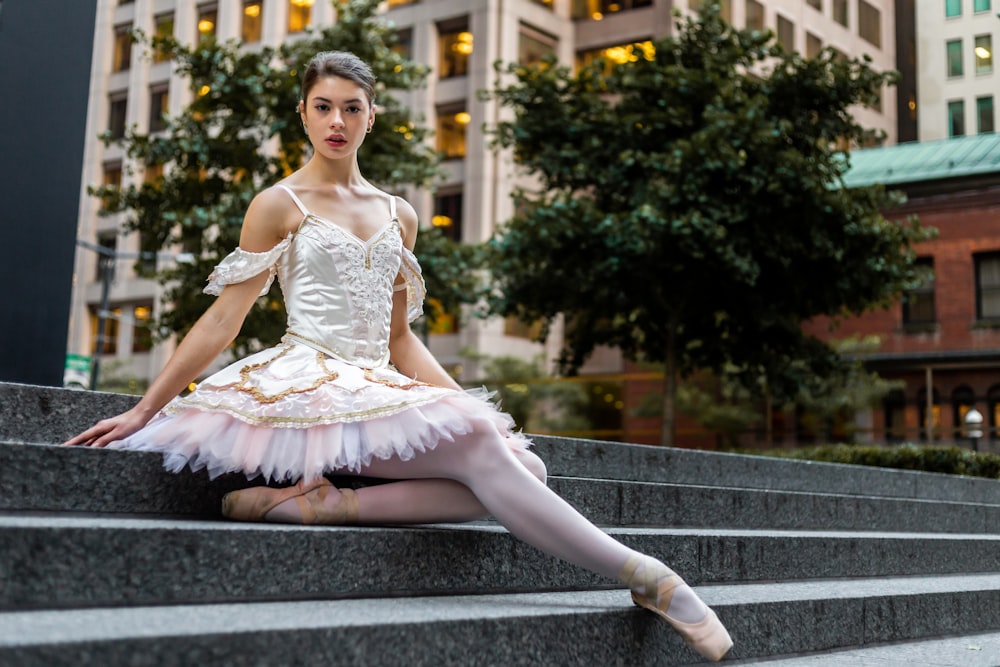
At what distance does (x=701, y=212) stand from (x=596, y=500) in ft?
45.0

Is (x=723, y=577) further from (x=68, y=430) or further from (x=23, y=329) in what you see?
(x=23, y=329)

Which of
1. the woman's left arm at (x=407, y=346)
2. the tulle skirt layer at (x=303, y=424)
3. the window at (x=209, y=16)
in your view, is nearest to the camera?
the tulle skirt layer at (x=303, y=424)

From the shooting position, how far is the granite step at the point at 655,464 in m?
4.46

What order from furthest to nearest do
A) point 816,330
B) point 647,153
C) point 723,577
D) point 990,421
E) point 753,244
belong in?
point 816,330 → point 990,421 → point 647,153 → point 753,244 → point 723,577

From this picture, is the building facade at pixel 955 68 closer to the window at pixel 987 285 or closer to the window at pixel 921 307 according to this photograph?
the window at pixel 987 285

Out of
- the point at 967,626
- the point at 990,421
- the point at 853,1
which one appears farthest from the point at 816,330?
the point at 967,626

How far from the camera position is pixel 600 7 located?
4178cm

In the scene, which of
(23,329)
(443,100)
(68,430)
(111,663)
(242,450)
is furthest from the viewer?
(443,100)

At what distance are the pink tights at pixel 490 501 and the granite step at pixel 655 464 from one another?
4.41ft

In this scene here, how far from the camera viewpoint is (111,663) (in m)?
2.46

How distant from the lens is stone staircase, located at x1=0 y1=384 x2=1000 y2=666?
9.33 ft

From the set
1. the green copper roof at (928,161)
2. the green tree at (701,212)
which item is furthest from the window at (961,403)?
the green tree at (701,212)

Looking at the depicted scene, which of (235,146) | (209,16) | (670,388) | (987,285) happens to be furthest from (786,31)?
(235,146)

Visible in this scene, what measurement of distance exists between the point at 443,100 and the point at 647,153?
2224cm
